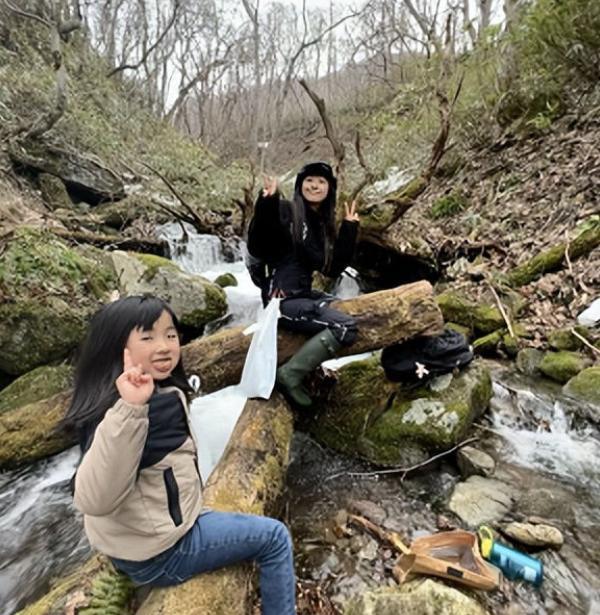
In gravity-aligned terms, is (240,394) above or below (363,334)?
below

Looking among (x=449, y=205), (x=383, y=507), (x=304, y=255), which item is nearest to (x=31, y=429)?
(x=304, y=255)

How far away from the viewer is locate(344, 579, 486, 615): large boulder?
2.20 m

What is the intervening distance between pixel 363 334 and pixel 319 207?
3.67 ft

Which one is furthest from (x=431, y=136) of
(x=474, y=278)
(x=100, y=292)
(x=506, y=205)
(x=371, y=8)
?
(x=371, y=8)

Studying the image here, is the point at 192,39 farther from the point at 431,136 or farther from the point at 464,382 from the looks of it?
the point at 464,382

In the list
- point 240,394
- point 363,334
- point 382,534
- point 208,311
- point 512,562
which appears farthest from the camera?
point 208,311

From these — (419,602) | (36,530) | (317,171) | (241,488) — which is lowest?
(36,530)

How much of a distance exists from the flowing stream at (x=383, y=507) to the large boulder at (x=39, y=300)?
1.57 metres

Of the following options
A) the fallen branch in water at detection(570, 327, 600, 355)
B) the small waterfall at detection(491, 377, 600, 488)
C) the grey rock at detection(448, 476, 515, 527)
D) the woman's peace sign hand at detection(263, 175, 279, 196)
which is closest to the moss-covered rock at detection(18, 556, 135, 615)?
the grey rock at detection(448, 476, 515, 527)

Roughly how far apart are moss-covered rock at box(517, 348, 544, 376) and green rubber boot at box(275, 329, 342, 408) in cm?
269

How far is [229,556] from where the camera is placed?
204 centimetres

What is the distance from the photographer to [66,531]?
362 cm

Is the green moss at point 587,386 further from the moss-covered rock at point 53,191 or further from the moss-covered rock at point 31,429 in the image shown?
the moss-covered rock at point 53,191

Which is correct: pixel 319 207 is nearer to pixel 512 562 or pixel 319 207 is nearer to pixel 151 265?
pixel 512 562
